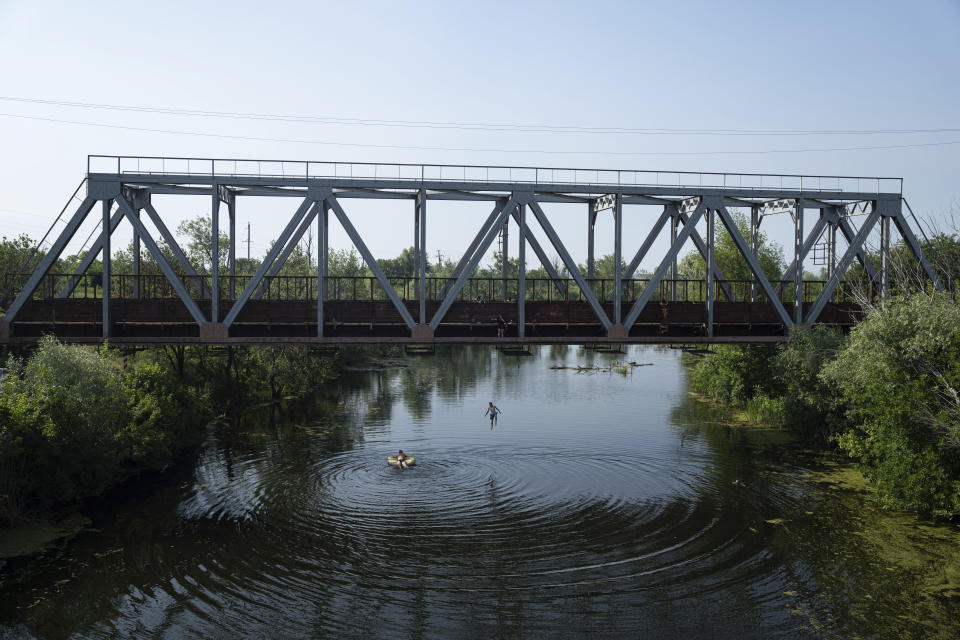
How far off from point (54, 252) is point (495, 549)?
2346 centimetres

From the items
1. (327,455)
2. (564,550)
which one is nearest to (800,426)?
(564,550)

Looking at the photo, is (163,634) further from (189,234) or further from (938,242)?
(189,234)

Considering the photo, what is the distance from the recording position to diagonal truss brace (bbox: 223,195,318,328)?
32.0m

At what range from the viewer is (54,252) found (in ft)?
103

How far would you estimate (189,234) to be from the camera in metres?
86.1

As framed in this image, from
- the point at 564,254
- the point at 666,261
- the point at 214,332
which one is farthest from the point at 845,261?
the point at 214,332

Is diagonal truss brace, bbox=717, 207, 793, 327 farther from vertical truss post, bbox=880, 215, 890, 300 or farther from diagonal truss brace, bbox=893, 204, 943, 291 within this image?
diagonal truss brace, bbox=893, 204, 943, 291

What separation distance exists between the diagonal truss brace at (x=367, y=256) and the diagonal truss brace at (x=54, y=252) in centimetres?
1057

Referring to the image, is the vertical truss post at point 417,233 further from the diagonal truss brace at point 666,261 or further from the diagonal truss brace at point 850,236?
the diagonal truss brace at point 850,236

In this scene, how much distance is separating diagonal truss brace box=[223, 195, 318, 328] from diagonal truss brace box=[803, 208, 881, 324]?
83.6 ft

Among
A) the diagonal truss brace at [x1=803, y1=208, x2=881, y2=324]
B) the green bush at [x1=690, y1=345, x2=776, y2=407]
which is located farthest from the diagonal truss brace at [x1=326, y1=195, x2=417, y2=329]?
the green bush at [x1=690, y1=345, x2=776, y2=407]

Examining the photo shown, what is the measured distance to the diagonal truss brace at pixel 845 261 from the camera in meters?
36.7

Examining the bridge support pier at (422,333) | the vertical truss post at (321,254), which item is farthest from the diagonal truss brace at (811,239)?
the vertical truss post at (321,254)

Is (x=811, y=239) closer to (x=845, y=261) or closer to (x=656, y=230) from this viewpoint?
(x=845, y=261)
